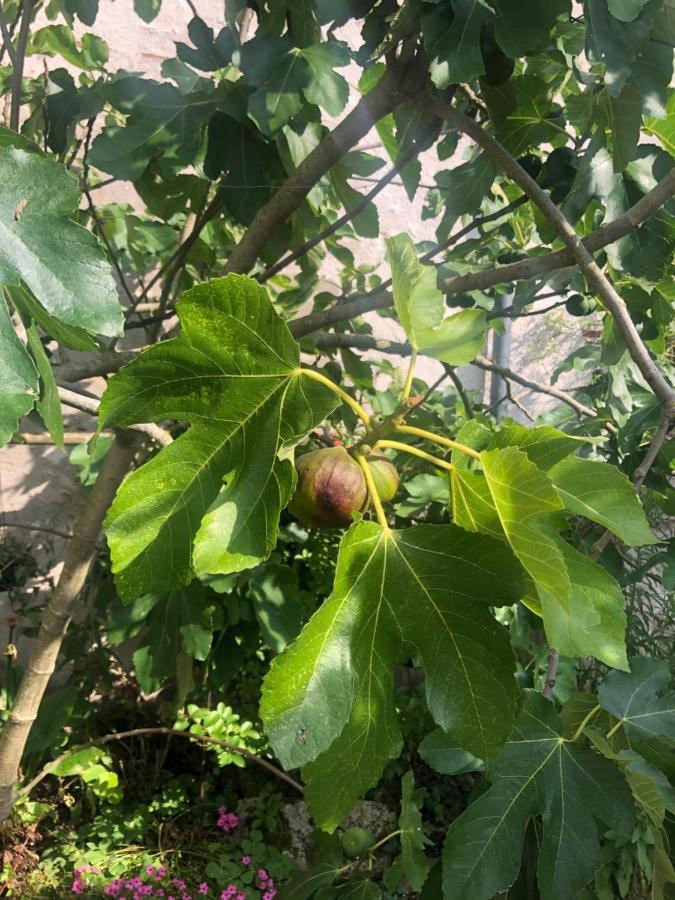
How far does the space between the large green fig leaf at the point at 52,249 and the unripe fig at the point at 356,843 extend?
45.8 inches

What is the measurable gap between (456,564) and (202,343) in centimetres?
26

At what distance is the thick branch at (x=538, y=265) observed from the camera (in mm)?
741

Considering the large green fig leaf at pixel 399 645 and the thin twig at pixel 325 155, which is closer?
the large green fig leaf at pixel 399 645

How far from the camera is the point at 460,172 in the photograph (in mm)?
1065

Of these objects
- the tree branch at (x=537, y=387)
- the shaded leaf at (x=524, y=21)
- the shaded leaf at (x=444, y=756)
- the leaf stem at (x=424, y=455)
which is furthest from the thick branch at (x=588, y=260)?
the tree branch at (x=537, y=387)

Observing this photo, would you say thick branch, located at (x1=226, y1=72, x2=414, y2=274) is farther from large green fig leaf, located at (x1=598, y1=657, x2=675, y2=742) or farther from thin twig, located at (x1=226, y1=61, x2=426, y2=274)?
large green fig leaf, located at (x1=598, y1=657, x2=675, y2=742)

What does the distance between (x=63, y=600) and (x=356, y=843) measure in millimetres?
687

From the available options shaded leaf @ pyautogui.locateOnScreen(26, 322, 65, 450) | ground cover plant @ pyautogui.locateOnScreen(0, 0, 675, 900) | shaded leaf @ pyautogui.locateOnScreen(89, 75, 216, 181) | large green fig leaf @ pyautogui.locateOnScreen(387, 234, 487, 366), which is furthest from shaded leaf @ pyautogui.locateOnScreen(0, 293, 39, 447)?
shaded leaf @ pyautogui.locateOnScreen(89, 75, 216, 181)

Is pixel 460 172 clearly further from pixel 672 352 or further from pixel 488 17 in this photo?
pixel 672 352

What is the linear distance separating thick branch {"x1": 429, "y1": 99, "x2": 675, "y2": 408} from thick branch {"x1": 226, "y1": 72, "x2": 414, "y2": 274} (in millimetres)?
64

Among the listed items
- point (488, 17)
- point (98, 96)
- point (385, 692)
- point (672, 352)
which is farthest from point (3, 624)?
point (672, 352)

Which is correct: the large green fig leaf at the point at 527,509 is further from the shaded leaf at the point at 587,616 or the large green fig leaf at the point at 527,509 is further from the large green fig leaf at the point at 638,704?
the large green fig leaf at the point at 638,704

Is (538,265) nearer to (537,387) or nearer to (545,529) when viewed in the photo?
(545,529)

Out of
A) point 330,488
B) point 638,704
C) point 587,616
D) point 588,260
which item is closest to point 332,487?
point 330,488
